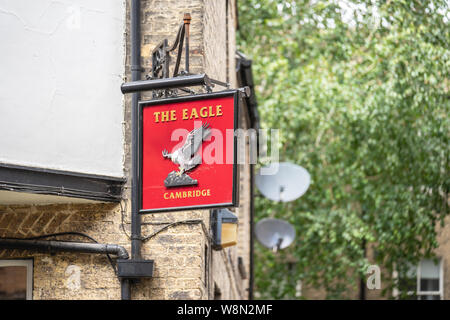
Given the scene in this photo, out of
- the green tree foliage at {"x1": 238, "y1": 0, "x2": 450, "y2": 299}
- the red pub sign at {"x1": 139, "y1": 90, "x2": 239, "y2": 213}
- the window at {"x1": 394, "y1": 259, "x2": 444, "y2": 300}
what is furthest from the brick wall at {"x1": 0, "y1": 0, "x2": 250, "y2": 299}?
the window at {"x1": 394, "y1": 259, "x2": 444, "y2": 300}

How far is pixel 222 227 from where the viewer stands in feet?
31.9

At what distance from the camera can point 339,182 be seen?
68.0 feet

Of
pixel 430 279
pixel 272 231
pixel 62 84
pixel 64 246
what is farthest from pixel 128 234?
pixel 430 279

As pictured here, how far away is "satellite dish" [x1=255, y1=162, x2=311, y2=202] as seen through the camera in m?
15.1

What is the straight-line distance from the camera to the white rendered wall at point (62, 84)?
8086mm

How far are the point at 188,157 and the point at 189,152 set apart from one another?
0.05m

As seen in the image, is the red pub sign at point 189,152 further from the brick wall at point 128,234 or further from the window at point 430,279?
the window at point 430,279

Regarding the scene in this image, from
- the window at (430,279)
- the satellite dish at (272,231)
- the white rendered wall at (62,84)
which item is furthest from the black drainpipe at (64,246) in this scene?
the window at (430,279)

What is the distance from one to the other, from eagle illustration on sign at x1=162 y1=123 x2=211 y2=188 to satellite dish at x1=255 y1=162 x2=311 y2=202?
7.64 metres

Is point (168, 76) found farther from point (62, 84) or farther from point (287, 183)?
point (287, 183)

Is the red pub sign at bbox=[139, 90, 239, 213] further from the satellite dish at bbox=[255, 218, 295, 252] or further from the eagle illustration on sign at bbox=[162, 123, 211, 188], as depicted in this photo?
the satellite dish at bbox=[255, 218, 295, 252]

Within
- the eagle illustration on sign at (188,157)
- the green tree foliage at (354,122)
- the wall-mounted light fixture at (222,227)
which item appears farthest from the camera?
the green tree foliage at (354,122)
